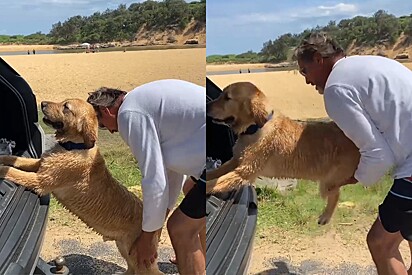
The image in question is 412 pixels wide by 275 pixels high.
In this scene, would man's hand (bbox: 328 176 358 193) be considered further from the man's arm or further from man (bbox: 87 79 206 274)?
man (bbox: 87 79 206 274)

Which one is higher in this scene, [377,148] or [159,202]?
[377,148]

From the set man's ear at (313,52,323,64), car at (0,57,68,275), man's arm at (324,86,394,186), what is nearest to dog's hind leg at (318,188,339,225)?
man's arm at (324,86,394,186)

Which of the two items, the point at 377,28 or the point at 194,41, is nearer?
the point at 194,41

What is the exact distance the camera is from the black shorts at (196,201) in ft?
5.31

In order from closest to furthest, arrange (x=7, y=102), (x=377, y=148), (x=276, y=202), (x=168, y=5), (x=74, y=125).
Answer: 1. (x=377, y=148)
2. (x=168, y=5)
3. (x=74, y=125)
4. (x=276, y=202)
5. (x=7, y=102)

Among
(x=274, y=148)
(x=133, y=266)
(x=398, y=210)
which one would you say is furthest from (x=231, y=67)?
(x=133, y=266)

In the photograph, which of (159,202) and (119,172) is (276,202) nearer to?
(119,172)

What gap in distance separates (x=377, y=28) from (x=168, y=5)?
2.43 ft

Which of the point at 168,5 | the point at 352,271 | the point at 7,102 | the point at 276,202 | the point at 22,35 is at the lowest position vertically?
the point at 352,271

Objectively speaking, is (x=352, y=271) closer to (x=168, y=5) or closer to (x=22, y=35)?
(x=168, y=5)

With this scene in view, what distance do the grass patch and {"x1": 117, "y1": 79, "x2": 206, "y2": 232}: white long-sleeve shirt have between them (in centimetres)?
55

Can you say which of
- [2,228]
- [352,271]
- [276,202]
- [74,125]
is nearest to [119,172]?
[74,125]

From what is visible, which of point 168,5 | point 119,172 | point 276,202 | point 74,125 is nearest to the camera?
point 168,5

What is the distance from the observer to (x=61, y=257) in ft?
7.62
